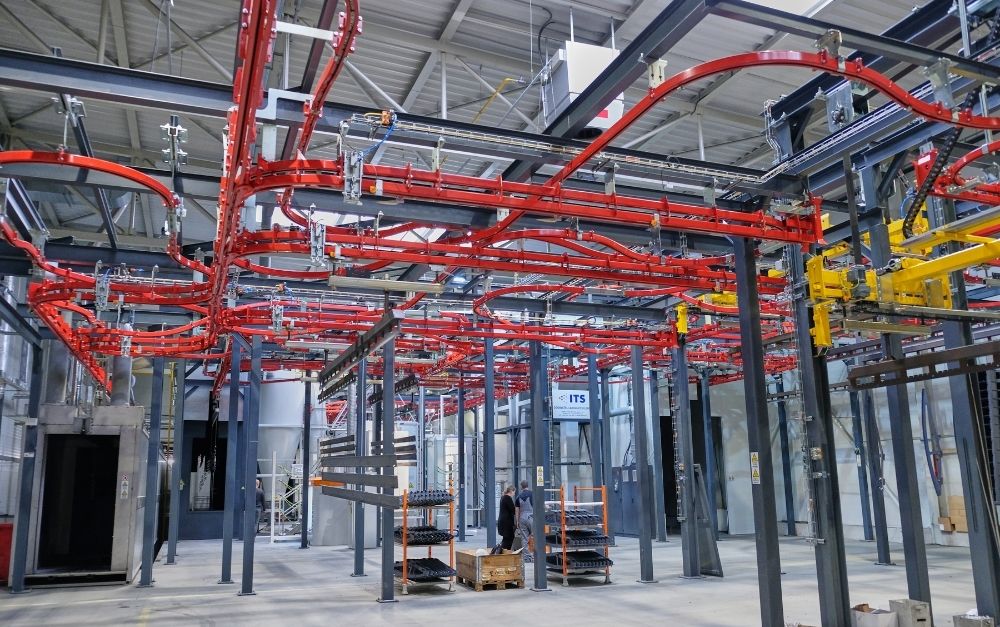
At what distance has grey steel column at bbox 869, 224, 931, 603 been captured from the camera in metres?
9.07

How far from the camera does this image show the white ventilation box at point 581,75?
757 centimetres

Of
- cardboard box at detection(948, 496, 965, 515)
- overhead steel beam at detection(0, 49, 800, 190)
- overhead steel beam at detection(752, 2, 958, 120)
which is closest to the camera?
overhead steel beam at detection(0, 49, 800, 190)

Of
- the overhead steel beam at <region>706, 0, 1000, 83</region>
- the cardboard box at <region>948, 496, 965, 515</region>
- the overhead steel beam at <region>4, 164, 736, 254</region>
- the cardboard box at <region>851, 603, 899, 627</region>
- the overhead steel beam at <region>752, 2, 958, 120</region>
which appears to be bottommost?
the cardboard box at <region>851, 603, 899, 627</region>

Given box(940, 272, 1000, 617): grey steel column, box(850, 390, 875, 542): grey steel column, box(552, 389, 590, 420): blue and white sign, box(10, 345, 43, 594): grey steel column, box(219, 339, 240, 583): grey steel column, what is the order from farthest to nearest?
box(552, 389, 590, 420): blue and white sign, box(850, 390, 875, 542): grey steel column, box(219, 339, 240, 583): grey steel column, box(10, 345, 43, 594): grey steel column, box(940, 272, 1000, 617): grey steel column

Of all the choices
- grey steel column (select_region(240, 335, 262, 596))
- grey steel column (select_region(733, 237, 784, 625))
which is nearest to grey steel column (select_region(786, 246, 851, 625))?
grey steel column (select_region(733, 237, 784, 625))

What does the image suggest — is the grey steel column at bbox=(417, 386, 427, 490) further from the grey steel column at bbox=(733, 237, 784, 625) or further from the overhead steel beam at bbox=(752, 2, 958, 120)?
the overhead steel beam at bbox=(752, 2, 958, 120)

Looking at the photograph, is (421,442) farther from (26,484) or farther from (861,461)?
(861,461)

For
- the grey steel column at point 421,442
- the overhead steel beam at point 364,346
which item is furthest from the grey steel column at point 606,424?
the overhead steel beam at point 364,346

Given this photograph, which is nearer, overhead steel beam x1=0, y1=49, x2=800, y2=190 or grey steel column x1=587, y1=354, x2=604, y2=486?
overhead steel beam x1=0, y1=49, x2=800, y2=190

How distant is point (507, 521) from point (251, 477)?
16.5 feet

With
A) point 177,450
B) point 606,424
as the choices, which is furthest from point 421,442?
point 177,450

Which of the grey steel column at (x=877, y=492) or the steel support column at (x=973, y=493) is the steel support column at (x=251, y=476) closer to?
the steel support column at (x=973, y=493)

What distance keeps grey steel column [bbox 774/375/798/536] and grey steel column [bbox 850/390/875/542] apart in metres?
2.72

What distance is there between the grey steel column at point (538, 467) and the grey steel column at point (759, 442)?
4.74 meters
